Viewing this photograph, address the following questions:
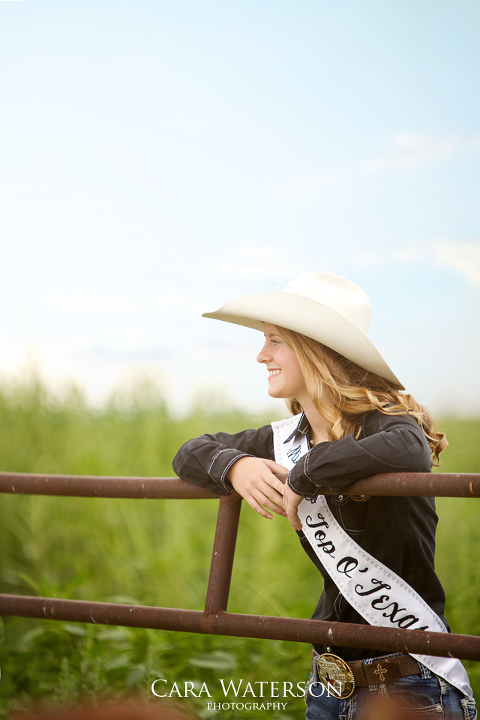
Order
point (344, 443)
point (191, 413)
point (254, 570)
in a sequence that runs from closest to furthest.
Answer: point (344, 443)
point (254, 570)
point (191, 413)

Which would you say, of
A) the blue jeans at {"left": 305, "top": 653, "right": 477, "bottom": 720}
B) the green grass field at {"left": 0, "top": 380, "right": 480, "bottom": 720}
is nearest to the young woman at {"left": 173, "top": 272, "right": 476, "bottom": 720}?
the blue jeans at {"left": 305, "top": 653, "right": 477, "bottom": 720}

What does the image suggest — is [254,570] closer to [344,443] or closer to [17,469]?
[17,469]

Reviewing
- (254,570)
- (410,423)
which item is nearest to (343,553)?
(410,423)

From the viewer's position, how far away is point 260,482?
1.40m

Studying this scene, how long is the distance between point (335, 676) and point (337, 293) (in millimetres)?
953

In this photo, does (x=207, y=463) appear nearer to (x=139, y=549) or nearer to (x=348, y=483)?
(x=348, y=483)

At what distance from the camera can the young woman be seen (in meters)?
1.35

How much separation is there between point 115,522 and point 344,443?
4139mm

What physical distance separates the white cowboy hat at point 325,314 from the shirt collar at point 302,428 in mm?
238

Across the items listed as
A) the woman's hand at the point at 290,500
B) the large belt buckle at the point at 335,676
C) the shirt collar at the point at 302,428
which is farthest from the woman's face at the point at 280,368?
the large belt buckle at the point at 335,676

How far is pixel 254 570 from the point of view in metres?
4.57

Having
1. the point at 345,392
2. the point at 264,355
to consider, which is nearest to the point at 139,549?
the point at 264,355

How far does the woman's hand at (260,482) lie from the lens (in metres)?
1.39

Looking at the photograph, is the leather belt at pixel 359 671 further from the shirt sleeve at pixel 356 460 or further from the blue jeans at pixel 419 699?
the shirt sleeve at pixel 356 460
